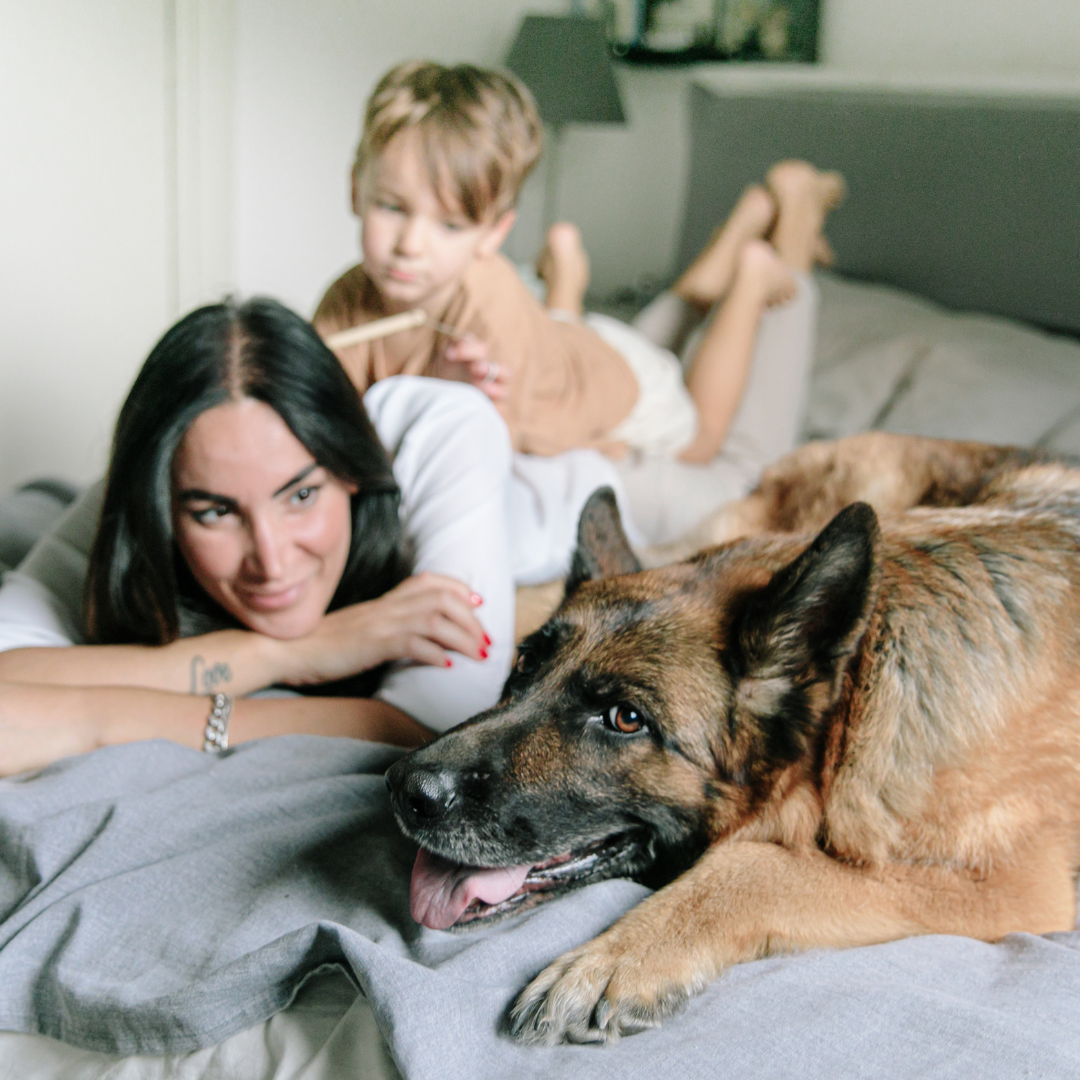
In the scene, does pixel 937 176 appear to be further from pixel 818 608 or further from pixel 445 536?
pixel 818 608

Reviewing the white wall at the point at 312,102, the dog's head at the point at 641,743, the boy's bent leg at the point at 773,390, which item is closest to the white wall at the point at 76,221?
the white wall at the point at 312,102

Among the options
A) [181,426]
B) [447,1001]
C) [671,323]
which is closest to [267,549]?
[181,426]

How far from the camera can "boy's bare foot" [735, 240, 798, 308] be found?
3.05 meters

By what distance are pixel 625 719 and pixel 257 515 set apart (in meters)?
0.77

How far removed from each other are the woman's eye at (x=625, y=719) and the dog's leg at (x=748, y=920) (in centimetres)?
19

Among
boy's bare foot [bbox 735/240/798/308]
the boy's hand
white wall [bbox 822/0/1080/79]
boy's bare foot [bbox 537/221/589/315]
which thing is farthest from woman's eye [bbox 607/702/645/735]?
white wall [bbox 822/0/1080/79]

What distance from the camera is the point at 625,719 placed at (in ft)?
3.97

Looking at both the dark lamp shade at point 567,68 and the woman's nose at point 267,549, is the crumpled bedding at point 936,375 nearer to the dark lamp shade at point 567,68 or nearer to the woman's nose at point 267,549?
the dark lamp shade at point 567,68

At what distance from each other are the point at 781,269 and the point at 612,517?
6.15ft

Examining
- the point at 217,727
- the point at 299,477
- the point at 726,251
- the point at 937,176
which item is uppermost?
the point at 937,176

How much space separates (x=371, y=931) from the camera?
1.11 metres

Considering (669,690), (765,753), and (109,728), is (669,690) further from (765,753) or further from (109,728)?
(109,728)

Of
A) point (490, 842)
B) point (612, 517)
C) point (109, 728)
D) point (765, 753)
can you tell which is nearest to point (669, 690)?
point (765, 753)

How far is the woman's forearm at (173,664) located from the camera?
1.62 m
